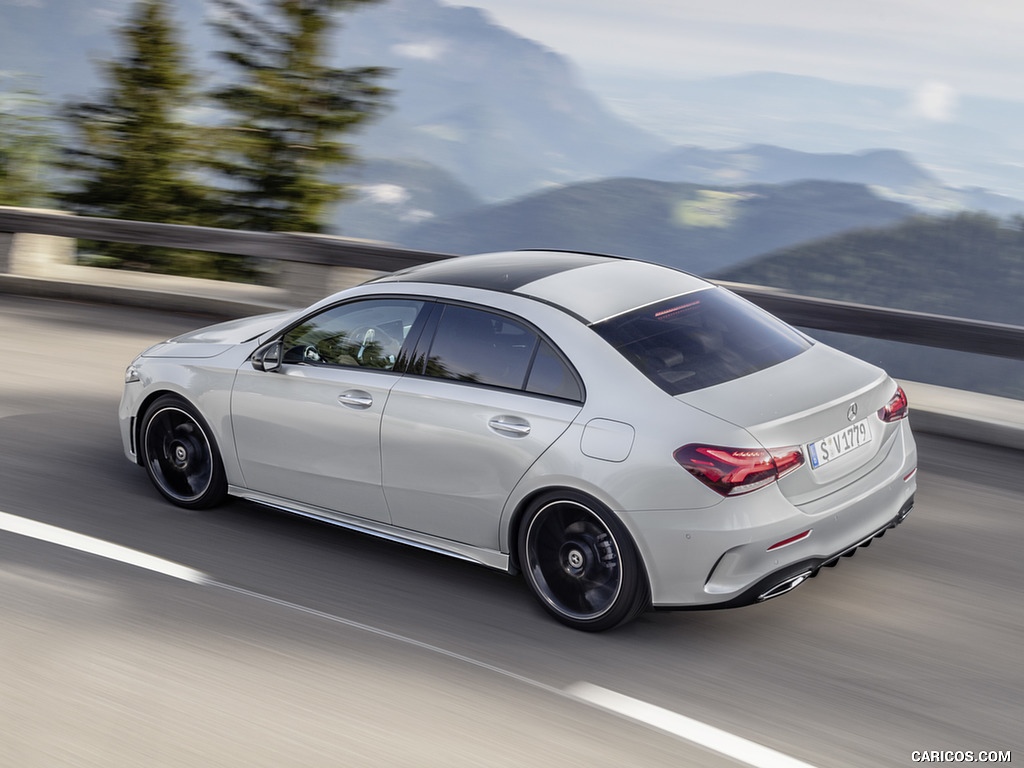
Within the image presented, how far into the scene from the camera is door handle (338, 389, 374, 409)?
506 cm

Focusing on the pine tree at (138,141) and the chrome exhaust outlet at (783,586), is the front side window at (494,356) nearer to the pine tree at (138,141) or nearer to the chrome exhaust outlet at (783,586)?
the chrome exhaust outlet at (783,586)

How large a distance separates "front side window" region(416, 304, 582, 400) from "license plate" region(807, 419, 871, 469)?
98 cm

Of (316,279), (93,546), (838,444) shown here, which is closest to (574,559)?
(838,444)

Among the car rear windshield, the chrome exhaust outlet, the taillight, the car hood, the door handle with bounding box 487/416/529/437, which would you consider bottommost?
Result: the chrome exhaust outlet

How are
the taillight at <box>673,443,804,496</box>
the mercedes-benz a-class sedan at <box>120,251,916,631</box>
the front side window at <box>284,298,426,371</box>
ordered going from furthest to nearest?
the front side window at <box>284,298,426,371</box> < the mercedes-benz a-class sedan at <box>120,251,916,631</box> < the taillight at <box>673,443,804,496</box>

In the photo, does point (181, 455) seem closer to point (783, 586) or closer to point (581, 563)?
point (581, 563)

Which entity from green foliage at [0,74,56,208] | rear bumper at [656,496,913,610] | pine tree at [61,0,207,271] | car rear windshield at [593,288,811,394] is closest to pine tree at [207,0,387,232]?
pine tree at [61,0,207,271]

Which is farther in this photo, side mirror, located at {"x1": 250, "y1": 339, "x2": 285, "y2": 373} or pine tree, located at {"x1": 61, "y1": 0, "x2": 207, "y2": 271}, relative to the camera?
pine tree, located at {"x1": 61, "y1": 0, "x2": 207, "y2": 271}

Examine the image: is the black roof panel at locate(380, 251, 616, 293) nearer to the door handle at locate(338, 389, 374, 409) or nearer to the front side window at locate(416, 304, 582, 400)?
the front side window at locate(416, 304, 582, 400)

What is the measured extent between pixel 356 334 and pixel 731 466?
83.2 inches

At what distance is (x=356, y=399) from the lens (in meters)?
5.10

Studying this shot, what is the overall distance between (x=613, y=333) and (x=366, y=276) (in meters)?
6.49

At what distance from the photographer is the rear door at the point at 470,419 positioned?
178 inches

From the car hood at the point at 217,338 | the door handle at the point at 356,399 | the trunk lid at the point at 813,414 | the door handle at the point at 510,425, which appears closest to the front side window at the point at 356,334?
the door handle at the point at 356,399
